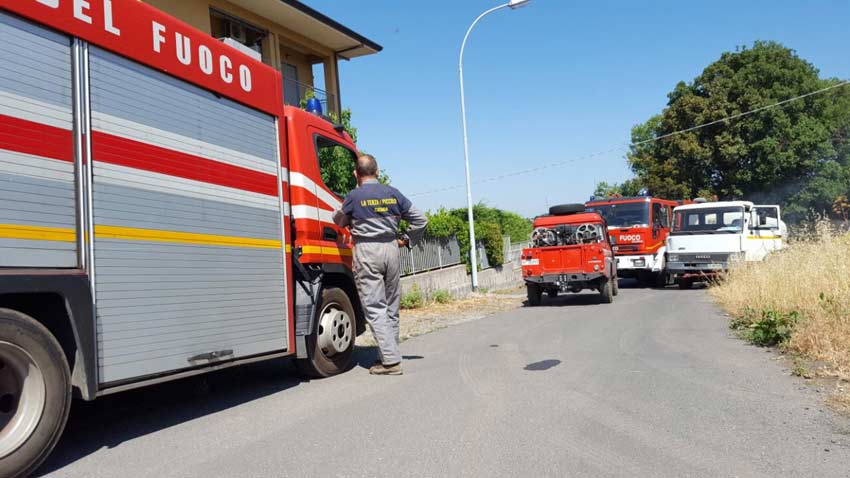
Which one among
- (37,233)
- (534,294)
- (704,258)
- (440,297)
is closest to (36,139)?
(37,233)

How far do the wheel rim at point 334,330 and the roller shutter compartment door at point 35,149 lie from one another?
2778 millimetres

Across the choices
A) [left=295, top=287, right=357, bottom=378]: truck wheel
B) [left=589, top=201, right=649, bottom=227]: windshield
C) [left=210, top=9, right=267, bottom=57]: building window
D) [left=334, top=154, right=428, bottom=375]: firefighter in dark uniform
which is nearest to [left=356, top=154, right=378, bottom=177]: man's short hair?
[left=334, top=154, right=428, bottom=375]: firefighter in dark uniform

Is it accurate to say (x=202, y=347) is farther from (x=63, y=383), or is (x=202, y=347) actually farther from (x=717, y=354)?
(x=717, y=354)

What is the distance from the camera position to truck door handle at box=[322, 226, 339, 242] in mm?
6005

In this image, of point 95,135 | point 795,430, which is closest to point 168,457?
point 95,135

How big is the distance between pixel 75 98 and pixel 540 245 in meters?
12.2

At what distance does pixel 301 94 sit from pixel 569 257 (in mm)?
10634

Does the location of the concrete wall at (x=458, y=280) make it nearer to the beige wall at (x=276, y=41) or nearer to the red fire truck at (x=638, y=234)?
the red fire truck at (x=638, y=234)

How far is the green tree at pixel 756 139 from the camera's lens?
113ft

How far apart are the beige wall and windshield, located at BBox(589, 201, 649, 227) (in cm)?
977

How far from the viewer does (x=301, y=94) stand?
2011 centimetres

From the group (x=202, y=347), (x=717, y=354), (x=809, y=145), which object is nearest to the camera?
(x=202, y=347)

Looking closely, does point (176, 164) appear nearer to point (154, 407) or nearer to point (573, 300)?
point (154, 407)

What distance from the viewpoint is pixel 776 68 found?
35.3 m
